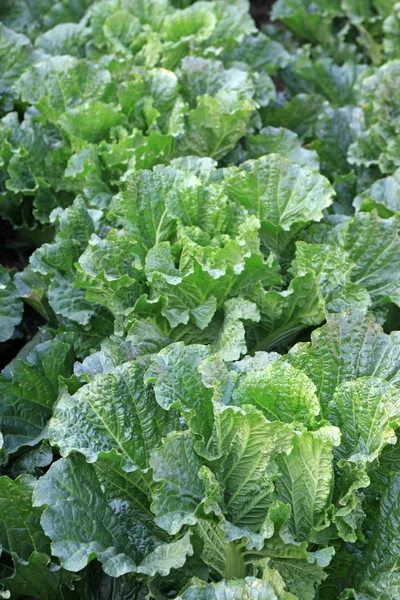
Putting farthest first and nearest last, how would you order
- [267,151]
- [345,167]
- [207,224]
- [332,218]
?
1. [345,167]
2. [267,151]
3. [332,218]
4. [207,224]

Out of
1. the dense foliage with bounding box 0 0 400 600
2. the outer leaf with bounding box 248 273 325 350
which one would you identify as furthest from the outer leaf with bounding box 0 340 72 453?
the outer leaf with bounding box 248 273 325 350

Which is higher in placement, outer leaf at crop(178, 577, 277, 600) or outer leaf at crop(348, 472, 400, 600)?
outer leaf at crop(178, 577, 277, 600)

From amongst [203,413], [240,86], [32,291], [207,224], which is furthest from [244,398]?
[240,86]

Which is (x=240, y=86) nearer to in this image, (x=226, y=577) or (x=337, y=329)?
(x=337, y=329)

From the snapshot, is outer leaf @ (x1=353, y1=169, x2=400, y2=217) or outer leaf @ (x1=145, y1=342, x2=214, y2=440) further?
outer leaf @ (x1=353, y1=169, x2=400, y2=217)

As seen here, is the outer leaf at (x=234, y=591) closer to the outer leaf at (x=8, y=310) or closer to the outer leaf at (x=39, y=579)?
the outer leaf at (x=39, y=579)

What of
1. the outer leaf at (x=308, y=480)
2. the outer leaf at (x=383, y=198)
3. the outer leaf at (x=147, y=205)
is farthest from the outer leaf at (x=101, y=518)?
the outer leaf at (x=383, y=198)

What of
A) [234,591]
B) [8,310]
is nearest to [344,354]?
[234,591]

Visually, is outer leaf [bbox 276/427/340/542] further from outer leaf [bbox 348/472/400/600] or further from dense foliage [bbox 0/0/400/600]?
outer leaf [bbox 348/472/400/600]
